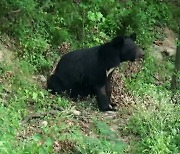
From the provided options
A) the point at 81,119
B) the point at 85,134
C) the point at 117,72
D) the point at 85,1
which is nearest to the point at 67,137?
the point at 85,134

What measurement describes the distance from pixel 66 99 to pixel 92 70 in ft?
2.17

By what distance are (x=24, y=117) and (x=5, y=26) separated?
325 cm

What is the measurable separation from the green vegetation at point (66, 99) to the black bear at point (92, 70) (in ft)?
1.23

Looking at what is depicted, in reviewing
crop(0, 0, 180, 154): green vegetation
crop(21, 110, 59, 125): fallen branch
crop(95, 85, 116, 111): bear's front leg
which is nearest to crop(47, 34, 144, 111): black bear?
crop(95, 85, 116, 111): bear's front leg

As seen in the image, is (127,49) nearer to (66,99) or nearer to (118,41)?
(118,41)

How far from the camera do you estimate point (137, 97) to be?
29.2 ft

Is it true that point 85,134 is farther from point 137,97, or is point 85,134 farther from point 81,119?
point 137,97

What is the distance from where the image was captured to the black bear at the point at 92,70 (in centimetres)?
911

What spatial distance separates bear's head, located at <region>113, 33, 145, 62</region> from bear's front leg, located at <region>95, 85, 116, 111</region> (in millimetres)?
695

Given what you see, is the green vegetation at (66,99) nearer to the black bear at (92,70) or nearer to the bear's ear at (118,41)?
the black bear at (92,70)

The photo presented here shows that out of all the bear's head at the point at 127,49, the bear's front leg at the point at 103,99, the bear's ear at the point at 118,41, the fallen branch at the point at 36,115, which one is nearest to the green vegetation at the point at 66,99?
the fallen branch at the point at 36,115

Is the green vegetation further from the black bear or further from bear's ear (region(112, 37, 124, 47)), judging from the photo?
bear's ear (region(112, 37, 124, 47))

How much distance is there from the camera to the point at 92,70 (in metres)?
9.14

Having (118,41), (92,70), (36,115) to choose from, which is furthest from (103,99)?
(36,115)
